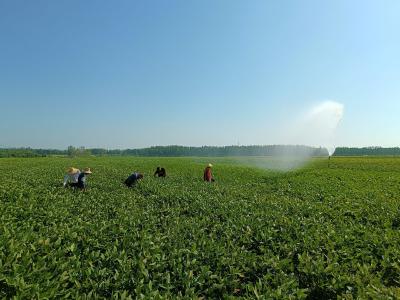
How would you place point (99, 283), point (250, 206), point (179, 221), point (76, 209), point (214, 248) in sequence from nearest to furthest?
point (99, 283) → point (214, 248) → point (179, 221) → point (76, 209) → point (250, 206)

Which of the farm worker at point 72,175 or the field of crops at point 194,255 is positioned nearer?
the field of crops at point 194,255

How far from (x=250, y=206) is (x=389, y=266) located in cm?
628

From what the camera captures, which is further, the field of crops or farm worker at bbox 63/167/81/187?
farm worker at bbox 63/167/81/187

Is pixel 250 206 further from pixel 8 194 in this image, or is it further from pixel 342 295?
pixel 8 194

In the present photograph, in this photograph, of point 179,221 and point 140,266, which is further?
point 179,221

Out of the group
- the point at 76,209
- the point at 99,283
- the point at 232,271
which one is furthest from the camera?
the point at 76,209

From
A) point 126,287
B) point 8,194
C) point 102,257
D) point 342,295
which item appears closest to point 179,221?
point 102,257

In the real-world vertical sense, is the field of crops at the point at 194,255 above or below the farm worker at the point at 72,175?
below

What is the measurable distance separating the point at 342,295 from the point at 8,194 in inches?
530

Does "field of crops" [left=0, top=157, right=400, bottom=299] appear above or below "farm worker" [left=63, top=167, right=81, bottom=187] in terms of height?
below

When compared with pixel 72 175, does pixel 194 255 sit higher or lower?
lower

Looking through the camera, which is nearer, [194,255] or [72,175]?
[194,255]

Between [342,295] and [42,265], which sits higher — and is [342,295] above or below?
below

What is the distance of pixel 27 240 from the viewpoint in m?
6.45
